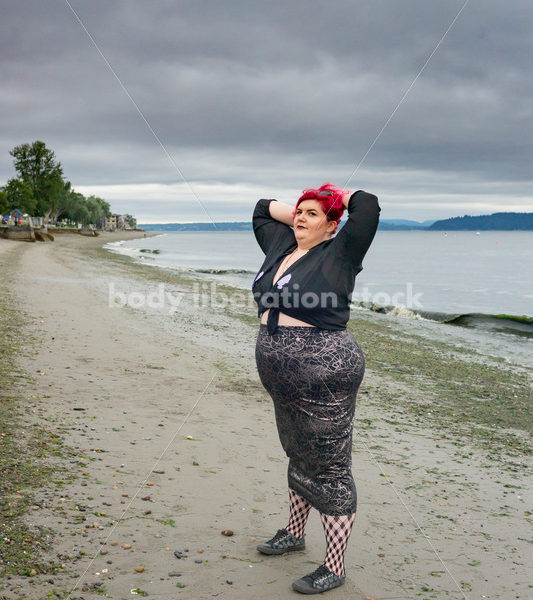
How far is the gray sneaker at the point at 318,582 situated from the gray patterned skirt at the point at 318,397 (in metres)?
0.41

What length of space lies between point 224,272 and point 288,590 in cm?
4463

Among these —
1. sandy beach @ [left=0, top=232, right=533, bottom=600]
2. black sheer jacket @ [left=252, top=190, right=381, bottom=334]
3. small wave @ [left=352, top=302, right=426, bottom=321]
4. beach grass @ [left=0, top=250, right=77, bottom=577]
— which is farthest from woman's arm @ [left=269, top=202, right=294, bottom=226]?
small wave @ [left=352, top=302, right=426, bottom=321]

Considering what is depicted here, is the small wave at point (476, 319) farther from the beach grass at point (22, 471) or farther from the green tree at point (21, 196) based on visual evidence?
the green tree at point (21, 196)

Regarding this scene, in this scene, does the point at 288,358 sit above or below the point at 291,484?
above

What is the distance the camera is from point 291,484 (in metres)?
4.07

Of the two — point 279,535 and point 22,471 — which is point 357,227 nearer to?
point 279,535

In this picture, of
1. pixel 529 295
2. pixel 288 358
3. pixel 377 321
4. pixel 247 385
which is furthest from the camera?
pixel 529 295

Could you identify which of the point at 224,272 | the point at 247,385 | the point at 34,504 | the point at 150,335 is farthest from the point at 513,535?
the point at 224,272

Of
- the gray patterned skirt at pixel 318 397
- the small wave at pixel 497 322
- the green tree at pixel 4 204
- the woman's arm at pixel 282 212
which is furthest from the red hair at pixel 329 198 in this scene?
the green tree at pixel 4 204

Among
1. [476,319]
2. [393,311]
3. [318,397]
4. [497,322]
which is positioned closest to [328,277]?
[318,397]

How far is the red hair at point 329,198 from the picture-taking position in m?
3.73

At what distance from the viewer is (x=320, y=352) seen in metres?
3.64

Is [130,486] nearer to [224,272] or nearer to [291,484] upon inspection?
[291,484]

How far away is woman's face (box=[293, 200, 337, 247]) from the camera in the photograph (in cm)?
381
